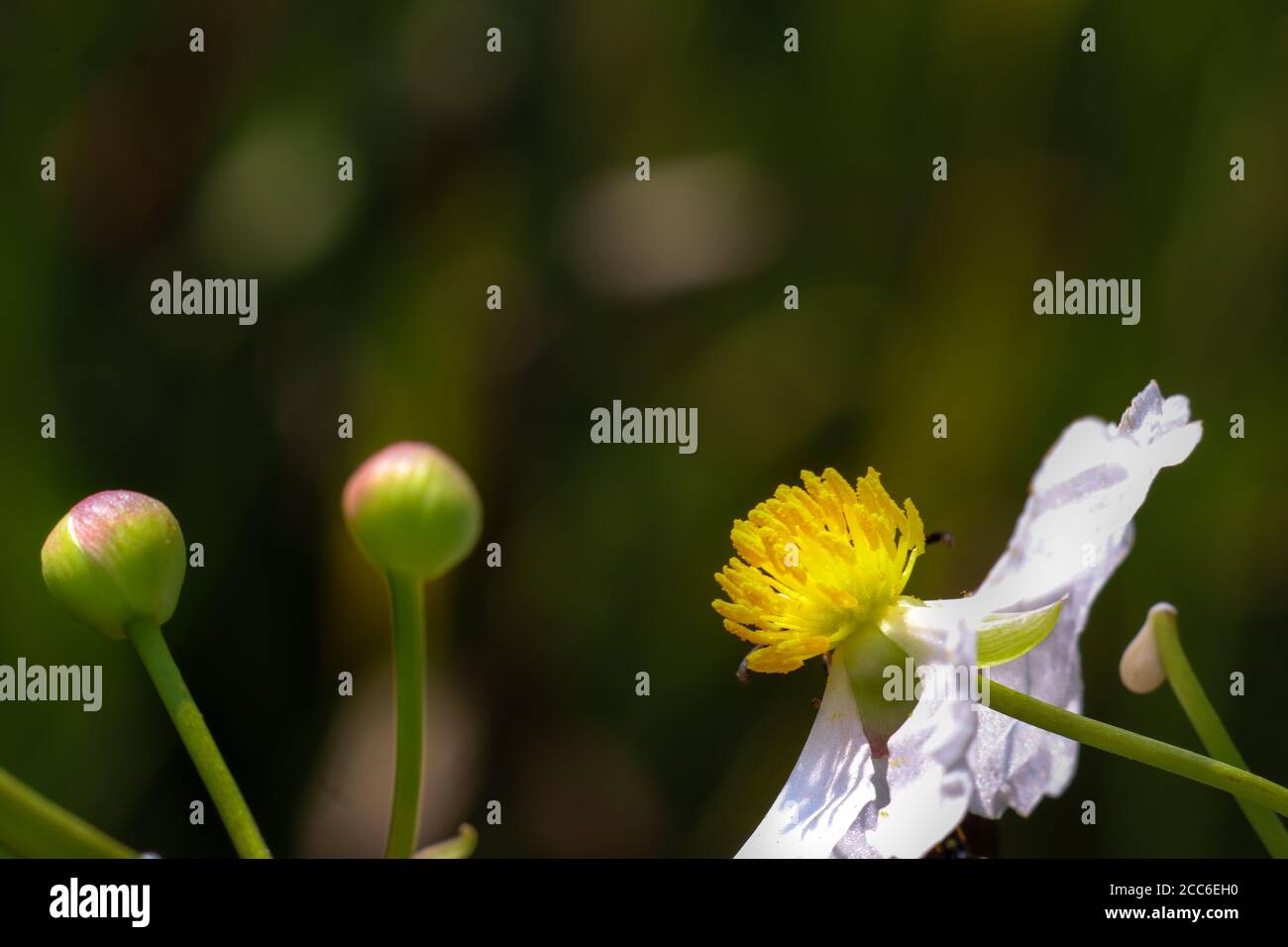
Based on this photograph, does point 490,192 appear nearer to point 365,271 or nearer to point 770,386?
point 365,271

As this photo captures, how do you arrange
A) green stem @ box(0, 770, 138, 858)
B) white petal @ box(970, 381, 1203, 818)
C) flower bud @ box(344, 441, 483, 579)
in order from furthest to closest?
white petal @ box(970, 381, 1203, 818) → flower bud @ box(344, 441, 483, 579) → green stem @ box(0, 770, 138, 858)

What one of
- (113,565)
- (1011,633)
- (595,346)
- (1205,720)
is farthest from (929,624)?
(595,346)

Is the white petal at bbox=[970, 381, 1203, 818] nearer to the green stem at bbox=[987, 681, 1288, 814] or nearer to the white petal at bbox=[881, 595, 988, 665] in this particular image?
the white petal at bbox=[881, 595, 988, 665]

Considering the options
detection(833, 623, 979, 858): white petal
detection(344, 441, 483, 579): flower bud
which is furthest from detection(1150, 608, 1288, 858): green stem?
detection(344, 441, 483, 579): flower bud

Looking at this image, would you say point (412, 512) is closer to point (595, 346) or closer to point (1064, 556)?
point (1064, 556)

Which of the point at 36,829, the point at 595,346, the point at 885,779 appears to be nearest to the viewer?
the point at 36,829
